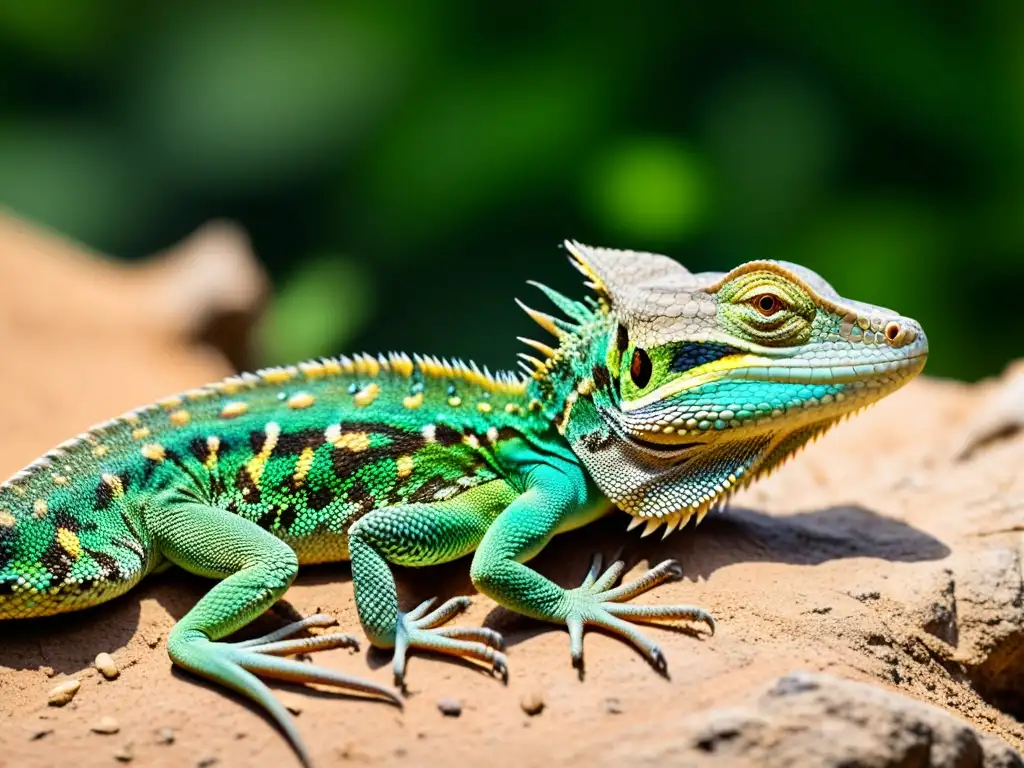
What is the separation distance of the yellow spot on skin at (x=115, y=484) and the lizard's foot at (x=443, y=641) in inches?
49.3

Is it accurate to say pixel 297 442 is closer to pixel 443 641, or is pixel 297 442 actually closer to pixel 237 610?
pixel 237 610

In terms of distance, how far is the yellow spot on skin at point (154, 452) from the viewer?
3885 mm

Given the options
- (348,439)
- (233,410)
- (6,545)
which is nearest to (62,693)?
(6,545)

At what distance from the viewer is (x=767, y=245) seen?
8.59 meters

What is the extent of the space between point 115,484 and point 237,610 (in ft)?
2.59

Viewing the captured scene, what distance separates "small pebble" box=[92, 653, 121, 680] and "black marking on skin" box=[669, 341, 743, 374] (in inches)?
93.1

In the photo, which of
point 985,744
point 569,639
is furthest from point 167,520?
point 985,744

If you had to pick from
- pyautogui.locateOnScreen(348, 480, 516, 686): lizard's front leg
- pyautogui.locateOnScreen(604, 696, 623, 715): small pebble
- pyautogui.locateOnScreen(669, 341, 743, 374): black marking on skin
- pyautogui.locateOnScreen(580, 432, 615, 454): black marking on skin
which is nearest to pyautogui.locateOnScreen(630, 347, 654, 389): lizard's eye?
pyautogui.locateOnScreen(669, 341, 743, 374): black marking on skin

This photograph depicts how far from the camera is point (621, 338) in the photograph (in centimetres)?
381

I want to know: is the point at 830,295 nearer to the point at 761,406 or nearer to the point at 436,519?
the point at 761,406

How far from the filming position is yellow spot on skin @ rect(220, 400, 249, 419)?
13.3ft

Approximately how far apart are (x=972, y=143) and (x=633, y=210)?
3.09 m

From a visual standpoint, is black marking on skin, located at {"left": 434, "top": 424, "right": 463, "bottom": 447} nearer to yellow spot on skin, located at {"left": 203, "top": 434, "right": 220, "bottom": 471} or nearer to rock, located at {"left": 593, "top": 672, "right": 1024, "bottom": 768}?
yellow spot on skin, located at {"left": 203, "top": 434, "right": 220, "bottom": 471}

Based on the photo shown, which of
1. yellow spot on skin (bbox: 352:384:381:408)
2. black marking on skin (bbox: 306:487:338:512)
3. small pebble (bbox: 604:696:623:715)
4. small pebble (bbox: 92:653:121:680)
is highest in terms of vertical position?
yellow spot on skin (bbox: 352:384:381:408)
